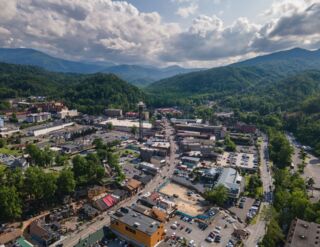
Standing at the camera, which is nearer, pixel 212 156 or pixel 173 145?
pixel 212 156

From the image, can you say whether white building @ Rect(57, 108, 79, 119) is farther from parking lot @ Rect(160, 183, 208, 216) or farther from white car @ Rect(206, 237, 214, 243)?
white car @ Rect(206, 237, 214, 243)

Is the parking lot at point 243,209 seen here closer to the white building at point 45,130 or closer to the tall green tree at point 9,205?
the tall green tree at point 9,205

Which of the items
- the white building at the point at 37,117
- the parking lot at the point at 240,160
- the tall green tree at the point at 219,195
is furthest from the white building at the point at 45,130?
the tall green tree at the point at 219,195

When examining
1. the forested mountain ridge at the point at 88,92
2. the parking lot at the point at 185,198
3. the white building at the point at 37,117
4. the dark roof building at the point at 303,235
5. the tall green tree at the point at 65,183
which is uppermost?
the forested mountain ridge at the point at 88,92

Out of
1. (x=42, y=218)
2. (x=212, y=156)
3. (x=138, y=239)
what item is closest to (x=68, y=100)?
(x=212, y=156)

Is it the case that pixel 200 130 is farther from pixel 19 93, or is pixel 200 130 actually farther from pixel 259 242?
pixel 19 93

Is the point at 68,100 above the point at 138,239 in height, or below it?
above
